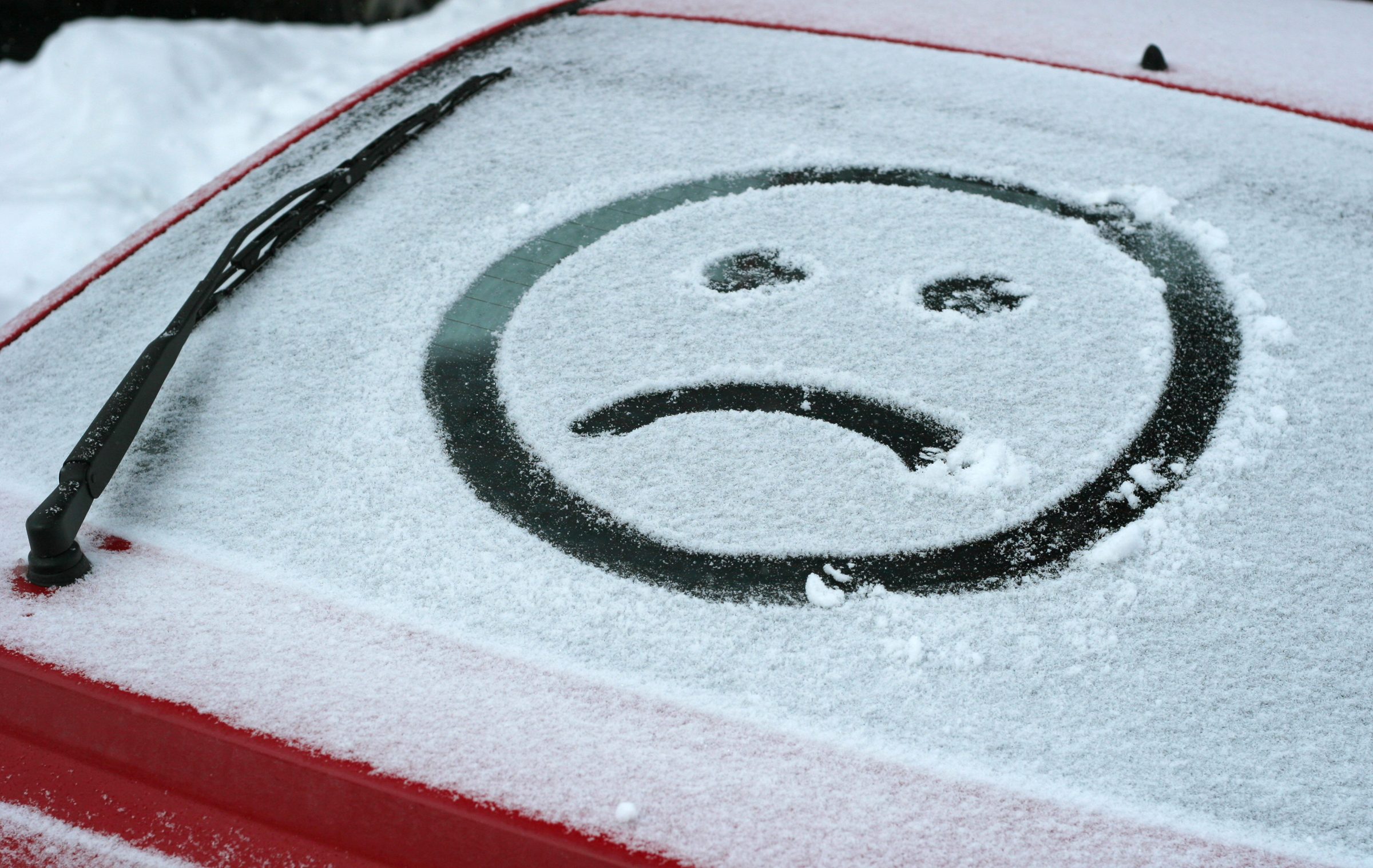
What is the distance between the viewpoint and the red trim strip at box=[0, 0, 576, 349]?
4.53ft

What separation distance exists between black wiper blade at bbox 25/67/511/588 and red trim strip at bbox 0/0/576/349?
0.50ft

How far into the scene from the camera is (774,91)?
185cm

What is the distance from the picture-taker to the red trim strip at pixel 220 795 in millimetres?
793

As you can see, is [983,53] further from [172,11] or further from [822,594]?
[172,11]

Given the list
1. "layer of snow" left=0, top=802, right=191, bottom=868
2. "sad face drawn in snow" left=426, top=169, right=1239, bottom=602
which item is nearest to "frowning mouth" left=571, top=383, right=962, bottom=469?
"sad face drawn in snow" left=426, top=169, right=1239, bottom=602

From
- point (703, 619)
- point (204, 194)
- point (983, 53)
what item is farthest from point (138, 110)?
point (703, 619)

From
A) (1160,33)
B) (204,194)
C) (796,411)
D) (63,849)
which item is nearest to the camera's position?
(63,849)

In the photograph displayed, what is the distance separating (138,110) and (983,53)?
265cm

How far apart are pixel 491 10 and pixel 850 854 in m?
4.11

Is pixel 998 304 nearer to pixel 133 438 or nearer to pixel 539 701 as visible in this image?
pixel 539 701

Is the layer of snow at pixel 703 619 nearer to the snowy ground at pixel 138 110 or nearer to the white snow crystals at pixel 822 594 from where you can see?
the white snow crystals at pixel 822 594

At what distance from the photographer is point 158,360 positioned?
1180 millimetres

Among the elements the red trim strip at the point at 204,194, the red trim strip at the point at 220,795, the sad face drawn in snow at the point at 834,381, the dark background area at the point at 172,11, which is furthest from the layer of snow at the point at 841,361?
the dark background area at the point at 172,11

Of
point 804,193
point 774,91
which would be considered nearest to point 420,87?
point 774,91
